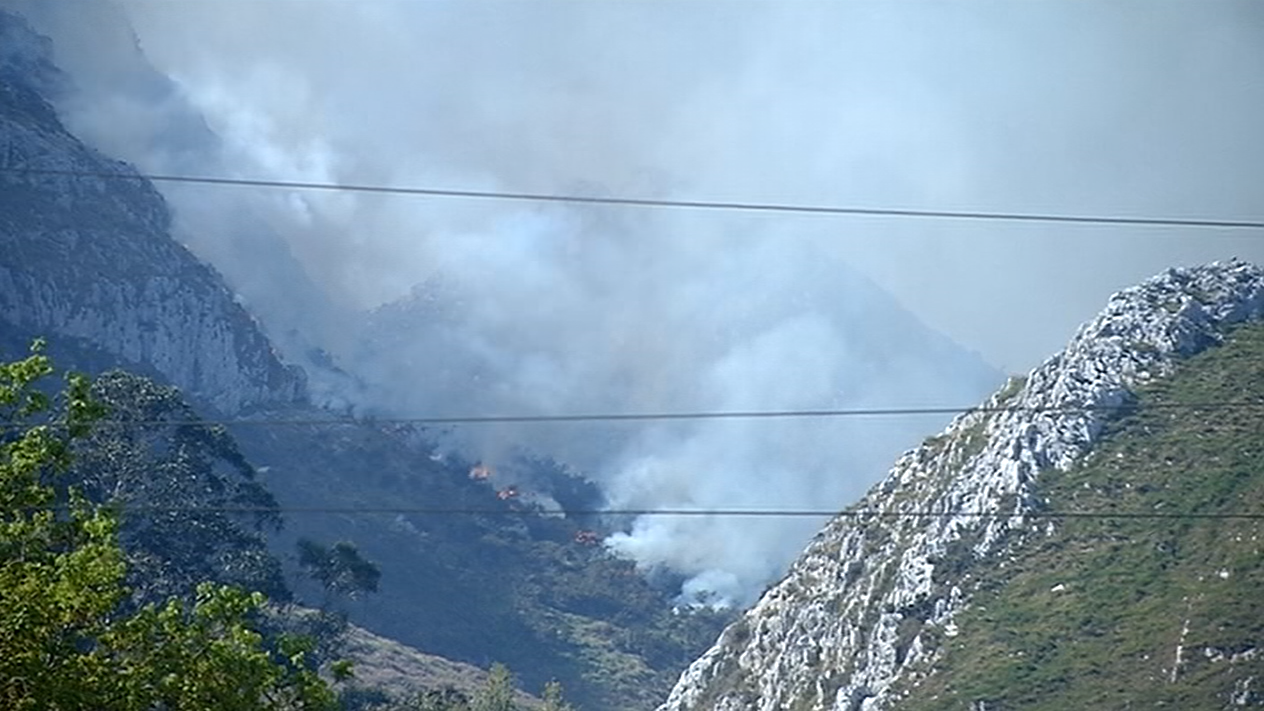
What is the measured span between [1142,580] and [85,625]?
107507mm

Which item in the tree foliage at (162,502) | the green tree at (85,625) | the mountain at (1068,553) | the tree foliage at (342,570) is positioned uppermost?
the mountain at (1068,553)

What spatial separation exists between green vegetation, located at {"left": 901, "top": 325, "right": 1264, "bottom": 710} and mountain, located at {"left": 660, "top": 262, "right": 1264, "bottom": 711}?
0.19 metres

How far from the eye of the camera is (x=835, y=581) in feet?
503

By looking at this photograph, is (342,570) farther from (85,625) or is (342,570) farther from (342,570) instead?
(85,625)

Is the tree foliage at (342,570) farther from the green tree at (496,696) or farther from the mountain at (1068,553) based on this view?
the mountain at (1068,553)

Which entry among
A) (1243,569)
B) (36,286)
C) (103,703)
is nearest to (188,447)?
(1243,569)

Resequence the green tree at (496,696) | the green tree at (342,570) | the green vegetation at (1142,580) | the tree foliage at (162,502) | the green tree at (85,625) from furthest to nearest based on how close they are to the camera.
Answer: the green tree at (342,570) < the green tree at (496,696) < the green vegetation at (1142,580) < the tree foliage at (162,502) < the green tree at (85,625)

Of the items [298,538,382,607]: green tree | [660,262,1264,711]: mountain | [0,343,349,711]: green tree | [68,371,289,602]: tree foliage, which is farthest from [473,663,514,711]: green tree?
[0,343,349,711]: green tree

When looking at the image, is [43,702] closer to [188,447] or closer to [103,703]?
[103,703]

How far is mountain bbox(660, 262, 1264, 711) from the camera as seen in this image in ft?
370

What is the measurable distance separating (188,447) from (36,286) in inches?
3821

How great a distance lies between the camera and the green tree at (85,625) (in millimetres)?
23719

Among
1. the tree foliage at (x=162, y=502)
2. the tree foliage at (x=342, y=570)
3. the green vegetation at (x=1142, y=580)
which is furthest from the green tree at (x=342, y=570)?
the green vegetation at (x=1142, y=580)

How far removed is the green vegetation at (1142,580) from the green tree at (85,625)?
278ft
